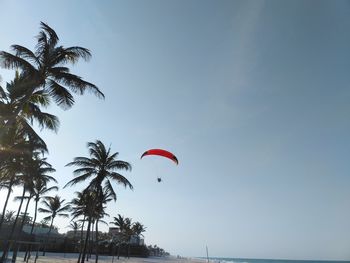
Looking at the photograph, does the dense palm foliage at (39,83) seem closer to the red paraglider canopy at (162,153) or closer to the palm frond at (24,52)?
the palm frond at (24,52)

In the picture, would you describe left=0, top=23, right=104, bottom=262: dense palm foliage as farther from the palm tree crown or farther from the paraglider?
the paraglider

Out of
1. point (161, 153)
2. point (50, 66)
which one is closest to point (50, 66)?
point (50, 66)

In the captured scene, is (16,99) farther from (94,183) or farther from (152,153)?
(94,183)

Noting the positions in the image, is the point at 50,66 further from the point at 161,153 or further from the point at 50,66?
the point at 161,153

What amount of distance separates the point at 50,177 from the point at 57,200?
18.4 meters

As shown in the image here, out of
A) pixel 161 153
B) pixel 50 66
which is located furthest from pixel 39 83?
pixel 161 153

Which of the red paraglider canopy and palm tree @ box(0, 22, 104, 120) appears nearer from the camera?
palm tree @ box(0, 22, 104, 120)

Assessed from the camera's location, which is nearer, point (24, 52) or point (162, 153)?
point (24, 52)

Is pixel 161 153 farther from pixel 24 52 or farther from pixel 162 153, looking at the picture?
pixel 24 52

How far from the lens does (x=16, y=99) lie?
1636 centimetres

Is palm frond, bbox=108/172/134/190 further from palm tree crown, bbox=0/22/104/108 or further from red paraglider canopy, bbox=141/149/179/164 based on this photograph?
palm tree crown, bbox=0/22/104/108

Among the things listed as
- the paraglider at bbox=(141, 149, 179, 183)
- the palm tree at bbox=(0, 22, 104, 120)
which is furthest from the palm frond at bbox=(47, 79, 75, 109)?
the paraglider at bbox=(141, 149, 179, 183)

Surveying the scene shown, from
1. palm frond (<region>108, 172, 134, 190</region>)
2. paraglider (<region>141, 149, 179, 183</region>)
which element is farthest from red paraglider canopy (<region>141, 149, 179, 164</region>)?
palm frond (<region>108, 172, 134, 190</region>)

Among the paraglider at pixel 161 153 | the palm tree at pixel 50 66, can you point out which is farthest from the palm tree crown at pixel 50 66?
the paraglider at pixel 161 153
